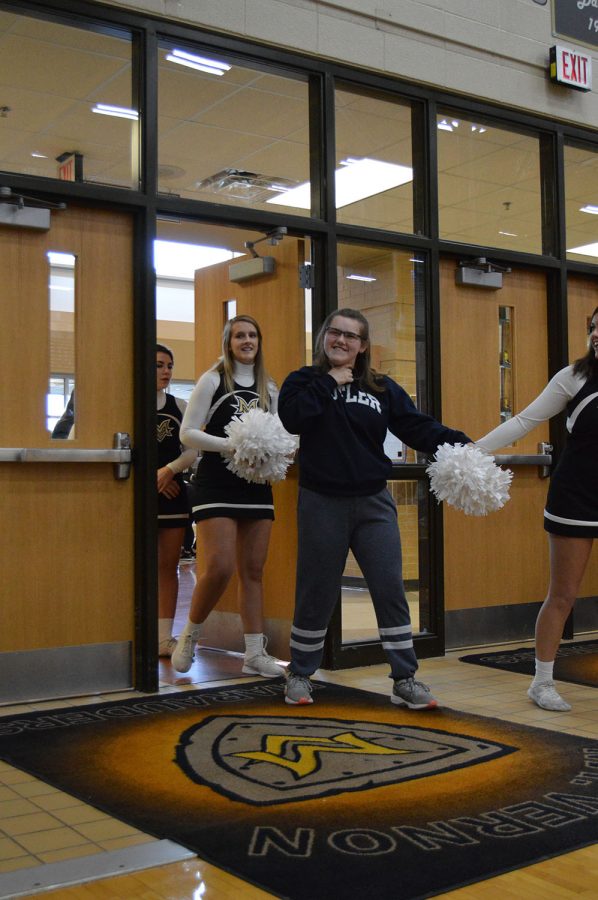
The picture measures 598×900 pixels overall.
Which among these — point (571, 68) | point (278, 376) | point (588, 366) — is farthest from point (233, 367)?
point (571, 68)

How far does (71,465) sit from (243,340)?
1.07 meters

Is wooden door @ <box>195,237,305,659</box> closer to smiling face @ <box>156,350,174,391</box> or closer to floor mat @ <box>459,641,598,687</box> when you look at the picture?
smiling face @ <box>156,350,174,391</box>

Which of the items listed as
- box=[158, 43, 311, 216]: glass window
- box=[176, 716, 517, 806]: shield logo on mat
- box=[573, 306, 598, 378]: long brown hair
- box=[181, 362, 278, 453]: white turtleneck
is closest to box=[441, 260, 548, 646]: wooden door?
box=[158, 43, 311, 216]: glass window

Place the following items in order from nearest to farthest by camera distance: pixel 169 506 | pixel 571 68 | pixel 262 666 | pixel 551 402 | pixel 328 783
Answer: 1. pixel 328 783
2. pixel 551 402
3. pixel 262 666
4. pixel 169 506
5. pixel 571 68

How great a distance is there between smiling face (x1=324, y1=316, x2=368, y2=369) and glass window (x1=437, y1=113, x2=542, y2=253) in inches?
77.7

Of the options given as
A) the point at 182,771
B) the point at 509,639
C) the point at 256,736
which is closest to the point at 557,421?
the point at 509,639

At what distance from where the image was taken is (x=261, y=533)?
4.95 m

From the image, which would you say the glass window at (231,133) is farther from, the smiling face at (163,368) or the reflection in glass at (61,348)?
the smiling face at (163,368)

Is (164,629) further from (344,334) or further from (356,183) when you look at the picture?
(356,183)

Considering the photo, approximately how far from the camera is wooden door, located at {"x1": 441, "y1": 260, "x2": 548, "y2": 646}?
572 cm

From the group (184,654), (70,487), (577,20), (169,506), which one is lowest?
(184,654)

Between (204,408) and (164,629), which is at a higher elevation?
(204,408)

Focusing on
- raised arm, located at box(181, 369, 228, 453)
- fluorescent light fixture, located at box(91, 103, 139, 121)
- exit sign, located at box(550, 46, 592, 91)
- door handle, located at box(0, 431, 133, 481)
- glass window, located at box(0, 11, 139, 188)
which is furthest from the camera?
exit sign, located at box(550, 46, 592, 91)

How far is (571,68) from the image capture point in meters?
6.26
